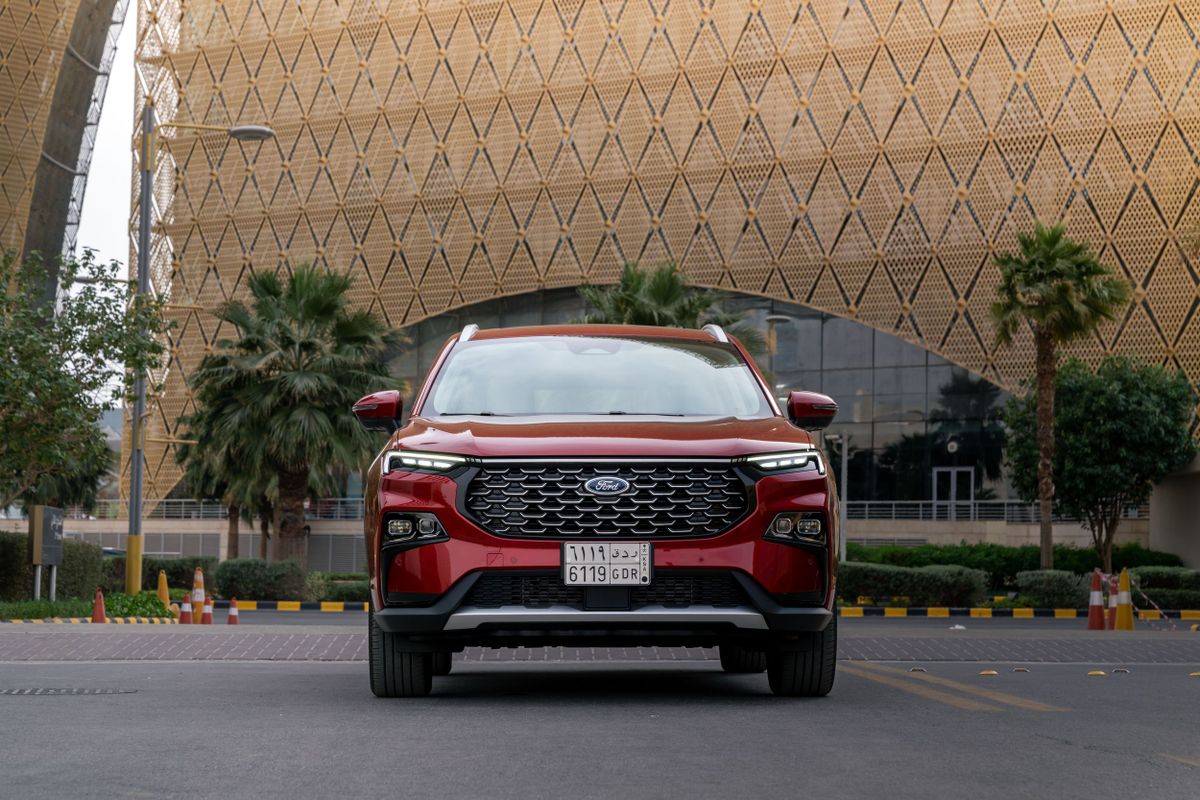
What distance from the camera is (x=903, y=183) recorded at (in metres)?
58.1

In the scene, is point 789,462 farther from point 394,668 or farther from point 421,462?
point 394,668

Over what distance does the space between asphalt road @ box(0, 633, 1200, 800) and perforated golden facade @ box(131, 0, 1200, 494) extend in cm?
4772

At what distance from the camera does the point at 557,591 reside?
794 centimetres

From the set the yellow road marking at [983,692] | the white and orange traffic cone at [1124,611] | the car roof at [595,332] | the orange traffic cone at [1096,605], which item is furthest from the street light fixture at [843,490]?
the car roof at [595,332]

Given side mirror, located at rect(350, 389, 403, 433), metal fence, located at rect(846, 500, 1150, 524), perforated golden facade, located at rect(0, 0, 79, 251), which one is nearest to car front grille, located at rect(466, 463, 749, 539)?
side mirror, located at rect(350, 389, 403, 433)

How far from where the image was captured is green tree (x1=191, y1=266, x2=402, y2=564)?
3688 centimetres

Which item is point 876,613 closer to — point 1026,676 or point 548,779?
point 1026,676

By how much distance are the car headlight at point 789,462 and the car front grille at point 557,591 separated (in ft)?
1.81

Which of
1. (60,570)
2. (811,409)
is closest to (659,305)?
(60,570)

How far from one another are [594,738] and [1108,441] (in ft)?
137

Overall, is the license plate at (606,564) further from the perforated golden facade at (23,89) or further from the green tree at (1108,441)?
the perforated golden facade at (23,89)

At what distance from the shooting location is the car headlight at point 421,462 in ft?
26.5

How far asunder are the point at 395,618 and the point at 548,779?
2663 millimetres

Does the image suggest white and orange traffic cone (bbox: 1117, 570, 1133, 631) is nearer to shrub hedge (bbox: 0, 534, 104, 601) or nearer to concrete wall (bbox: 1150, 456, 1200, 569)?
shrub hedge (bbox: 0, 534, 104, 601)
